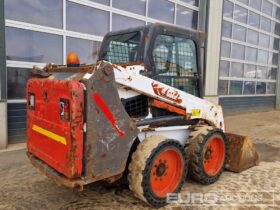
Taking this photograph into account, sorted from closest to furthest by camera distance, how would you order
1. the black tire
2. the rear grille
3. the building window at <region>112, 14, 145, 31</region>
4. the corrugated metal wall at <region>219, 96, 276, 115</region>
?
1. the rear grille
2. the black tire
3. the building window at <region>112, 14, 145, 31</region>
4. the corrugated metal wall at <region>219, 96, 276, 115</region>

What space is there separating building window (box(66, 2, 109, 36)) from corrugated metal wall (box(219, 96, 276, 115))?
665cm

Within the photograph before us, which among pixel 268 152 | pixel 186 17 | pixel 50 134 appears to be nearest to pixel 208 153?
pixel 50 134

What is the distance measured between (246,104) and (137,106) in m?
11.9

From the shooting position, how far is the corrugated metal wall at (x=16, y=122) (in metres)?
6.21

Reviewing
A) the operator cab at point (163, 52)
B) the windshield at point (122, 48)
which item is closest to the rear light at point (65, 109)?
the operator cab at point (163, 52)

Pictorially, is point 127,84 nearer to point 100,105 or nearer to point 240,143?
point 100,105

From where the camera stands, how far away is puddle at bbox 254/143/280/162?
5598 mm

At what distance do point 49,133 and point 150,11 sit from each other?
22.8ft

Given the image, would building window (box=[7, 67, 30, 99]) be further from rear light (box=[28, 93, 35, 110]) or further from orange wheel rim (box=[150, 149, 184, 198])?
orange wheel rim (box=[150, 149, 184, 198])

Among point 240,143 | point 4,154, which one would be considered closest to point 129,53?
point 240,143

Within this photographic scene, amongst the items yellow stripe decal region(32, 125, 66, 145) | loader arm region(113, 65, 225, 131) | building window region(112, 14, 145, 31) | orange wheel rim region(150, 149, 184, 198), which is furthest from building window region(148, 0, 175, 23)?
yellow stripe decal region(32, 125, 66, 145)

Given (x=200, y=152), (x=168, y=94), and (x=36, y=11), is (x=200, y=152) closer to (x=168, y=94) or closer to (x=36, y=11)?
(x=168, y=94)

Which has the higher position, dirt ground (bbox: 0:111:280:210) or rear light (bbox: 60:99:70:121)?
rear light (bbox: 60:99:70:121)

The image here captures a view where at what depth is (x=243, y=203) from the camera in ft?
11.5
